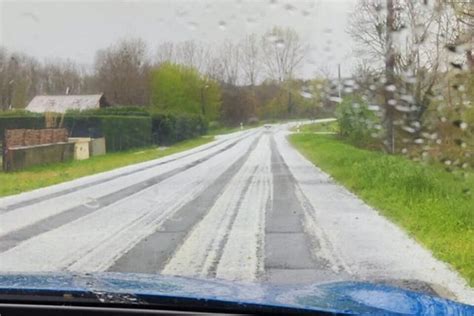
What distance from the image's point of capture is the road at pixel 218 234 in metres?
6.46

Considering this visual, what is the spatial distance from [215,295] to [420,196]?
10.2 m

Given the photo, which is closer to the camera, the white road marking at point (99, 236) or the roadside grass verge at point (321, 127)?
the white road marking at point (99, 236)

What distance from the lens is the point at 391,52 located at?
39.0ft

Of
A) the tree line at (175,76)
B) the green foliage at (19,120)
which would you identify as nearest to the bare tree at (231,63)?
the tree line at (175,76)

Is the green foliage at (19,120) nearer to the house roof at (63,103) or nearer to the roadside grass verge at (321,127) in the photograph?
the house roof at (63,103)

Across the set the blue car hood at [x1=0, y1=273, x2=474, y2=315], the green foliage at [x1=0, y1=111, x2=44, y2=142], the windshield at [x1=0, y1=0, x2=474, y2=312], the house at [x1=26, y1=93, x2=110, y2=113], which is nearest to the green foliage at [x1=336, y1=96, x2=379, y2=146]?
the windshield at [x1=0, y1=0, x2=474, y2=312]

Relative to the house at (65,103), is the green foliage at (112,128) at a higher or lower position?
lower

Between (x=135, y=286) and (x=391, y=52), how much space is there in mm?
9658

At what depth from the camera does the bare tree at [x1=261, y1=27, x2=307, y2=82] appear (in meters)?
11.0

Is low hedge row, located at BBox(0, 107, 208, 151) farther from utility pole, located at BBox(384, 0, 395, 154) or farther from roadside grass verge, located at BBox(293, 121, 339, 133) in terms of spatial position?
utility pole, located at BBox(384, 0, 395, 154)

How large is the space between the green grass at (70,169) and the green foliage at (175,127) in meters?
0.66

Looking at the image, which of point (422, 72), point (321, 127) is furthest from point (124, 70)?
point (321, 127)

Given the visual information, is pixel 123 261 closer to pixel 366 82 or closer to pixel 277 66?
pixel 277 66

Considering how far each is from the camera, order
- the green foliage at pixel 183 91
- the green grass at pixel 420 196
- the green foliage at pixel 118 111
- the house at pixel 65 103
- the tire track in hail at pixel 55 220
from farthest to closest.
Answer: the green foliage at pixel 118 111 < the house at pixel 65 103 < the green foliage at pixel 183 91 < the tire track in hail at pixel 55 220 < the green grass at pixel 420 196
